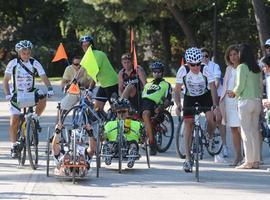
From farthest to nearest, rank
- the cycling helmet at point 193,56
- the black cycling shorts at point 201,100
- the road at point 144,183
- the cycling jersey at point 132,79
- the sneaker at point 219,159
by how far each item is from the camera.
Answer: the cycling jersey at point 132,79
the sneaker at point 219,159
the black cycling shorts at point 201,100
the cycling helmet at point 193,56
the road at point 144,183

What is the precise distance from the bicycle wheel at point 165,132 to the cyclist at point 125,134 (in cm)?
220

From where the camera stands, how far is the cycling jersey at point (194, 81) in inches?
450

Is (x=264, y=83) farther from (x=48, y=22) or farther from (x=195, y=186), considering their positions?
(x=48, y=22)

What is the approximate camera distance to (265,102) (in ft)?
37.7

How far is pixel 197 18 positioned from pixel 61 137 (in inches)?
1722

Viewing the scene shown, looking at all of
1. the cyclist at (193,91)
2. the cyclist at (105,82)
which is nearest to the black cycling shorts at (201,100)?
the cyclist at (193,91)

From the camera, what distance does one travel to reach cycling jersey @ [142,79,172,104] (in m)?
13.7

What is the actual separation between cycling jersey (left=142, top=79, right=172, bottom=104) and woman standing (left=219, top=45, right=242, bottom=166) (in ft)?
4.71

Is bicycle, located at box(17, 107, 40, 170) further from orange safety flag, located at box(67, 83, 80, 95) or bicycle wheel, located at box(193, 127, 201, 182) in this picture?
bicycle wheel, located at box(193, 127, 201, 182)

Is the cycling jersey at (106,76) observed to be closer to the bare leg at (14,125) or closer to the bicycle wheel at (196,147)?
the bare leg at (14,125)

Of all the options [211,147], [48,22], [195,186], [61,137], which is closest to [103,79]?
[211,147]

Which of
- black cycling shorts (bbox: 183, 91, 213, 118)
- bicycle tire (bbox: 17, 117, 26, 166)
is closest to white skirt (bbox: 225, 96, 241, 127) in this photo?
black cycling shorts (bbox: 183, 91, 213, 118)

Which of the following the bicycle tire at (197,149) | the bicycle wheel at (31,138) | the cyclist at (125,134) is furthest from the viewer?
the bicycle wheel at (31,138)

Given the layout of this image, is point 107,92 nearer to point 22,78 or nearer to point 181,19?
point 22,78
